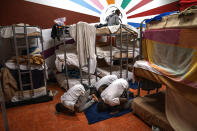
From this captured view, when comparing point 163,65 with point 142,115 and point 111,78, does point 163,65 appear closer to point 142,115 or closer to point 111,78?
point 142,115

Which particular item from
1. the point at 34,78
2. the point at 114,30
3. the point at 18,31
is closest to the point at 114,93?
the point at 114,30

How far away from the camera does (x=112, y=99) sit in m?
1.93

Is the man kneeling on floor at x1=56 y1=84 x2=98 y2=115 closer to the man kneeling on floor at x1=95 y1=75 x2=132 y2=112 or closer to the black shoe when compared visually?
the black shoe

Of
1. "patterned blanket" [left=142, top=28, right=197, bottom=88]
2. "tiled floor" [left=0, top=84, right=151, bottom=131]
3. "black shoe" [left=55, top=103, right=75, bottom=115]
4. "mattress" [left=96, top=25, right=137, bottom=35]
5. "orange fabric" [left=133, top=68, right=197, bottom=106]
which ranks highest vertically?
A: "mattress" [left=96, top=25, right=137, bottom=35]

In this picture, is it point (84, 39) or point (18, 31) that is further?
point (84, 39)

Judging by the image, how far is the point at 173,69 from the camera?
144 cm

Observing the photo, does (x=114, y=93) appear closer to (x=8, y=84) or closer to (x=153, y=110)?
(x=153, y=110)

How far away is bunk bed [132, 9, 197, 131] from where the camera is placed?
3.91 feet

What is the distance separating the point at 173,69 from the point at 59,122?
5.35 ft

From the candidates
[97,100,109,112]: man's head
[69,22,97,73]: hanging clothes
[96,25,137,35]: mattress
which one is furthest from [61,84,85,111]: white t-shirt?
[96,25,137,35]: mattress

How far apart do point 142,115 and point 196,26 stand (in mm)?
1245

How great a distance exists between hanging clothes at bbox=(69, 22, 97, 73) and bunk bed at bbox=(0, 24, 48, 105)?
2.14 ft

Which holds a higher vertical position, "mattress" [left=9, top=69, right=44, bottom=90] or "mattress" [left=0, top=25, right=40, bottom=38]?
"mattress" [left=0, top=25, right=40, bottom=38]

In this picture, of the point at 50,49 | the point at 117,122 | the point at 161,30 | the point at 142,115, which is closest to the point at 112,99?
the point at 117,122
